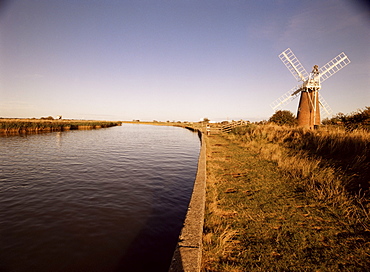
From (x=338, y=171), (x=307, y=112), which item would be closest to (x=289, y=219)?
(x=338, y=171)

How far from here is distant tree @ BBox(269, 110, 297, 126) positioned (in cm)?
2672

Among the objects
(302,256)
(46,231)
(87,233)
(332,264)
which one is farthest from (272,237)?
(46,231)

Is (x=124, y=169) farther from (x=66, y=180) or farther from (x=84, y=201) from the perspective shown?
(x=84, y=201)

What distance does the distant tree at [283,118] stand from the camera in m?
26.7

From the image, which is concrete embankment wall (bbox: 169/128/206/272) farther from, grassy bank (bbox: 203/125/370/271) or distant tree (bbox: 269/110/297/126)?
distant tree (bbox: 269/110/297/126)

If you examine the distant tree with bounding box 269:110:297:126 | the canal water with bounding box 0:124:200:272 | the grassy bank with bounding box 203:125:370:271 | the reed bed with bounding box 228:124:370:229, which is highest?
the distant tree with bounding box 269:110:297:126

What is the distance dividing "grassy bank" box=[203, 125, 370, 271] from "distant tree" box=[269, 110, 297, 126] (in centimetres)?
2062

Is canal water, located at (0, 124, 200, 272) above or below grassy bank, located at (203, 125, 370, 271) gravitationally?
below

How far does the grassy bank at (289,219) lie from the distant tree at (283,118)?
20615 millimetres

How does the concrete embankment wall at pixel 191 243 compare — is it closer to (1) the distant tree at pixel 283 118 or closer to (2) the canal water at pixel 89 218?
(2) the canal water at pixel 89 218

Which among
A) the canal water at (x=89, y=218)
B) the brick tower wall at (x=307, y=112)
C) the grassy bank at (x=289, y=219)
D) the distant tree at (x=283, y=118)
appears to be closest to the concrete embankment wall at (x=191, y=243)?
the grassy bank at (x=289, y=219)

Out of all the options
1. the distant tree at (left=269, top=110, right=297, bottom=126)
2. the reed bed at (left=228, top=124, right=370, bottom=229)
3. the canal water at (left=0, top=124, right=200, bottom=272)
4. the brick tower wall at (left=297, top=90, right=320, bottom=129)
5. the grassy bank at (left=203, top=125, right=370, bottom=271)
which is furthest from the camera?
the distant tree at (left=269, top=110, right=297, bottom=126)

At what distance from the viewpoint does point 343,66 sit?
96.8 ft

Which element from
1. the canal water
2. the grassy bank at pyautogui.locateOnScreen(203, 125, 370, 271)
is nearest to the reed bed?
the grassy bank at pyautogui.locateOnScreen(203, 125, 370, 271)
